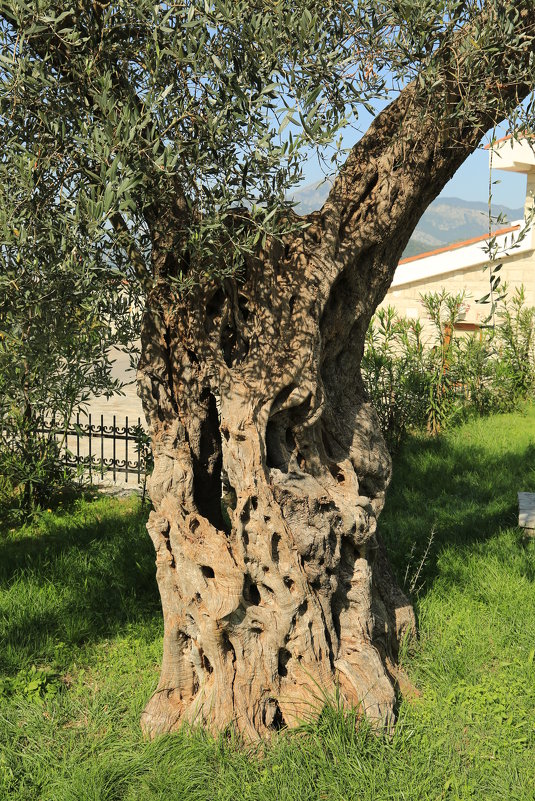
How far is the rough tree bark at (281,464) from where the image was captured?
459 cm

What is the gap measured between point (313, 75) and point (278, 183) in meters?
0.57

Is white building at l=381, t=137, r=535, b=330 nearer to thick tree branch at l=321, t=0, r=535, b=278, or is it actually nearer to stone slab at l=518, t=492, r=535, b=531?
stone slab at l=518, t=492, r=535, b=531

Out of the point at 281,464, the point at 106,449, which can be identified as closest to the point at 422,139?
the point at 281,464

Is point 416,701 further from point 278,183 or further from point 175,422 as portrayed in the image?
point 278,183

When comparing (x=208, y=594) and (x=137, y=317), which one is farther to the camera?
(x=137, y=317)

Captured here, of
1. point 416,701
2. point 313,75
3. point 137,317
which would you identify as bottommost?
point 416,701

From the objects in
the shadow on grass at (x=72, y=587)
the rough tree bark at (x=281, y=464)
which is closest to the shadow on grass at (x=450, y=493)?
the rough tree bark at (x=281, y=464)

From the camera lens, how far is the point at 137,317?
564cm

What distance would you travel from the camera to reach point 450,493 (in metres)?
9.20

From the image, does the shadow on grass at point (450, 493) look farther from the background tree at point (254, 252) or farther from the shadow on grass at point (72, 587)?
the shadow on grass at point (72, 587)

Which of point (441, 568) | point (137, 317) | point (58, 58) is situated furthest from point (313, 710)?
point (58, 58)

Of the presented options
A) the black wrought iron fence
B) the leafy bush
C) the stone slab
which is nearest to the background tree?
the stone slab

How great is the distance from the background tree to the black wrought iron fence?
9.65 ft

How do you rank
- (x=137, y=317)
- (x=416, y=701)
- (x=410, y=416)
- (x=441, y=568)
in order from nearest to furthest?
(x=416, y=701) < (x=137, y=317) < (x=441, y=568) < (x=410, y=416)
